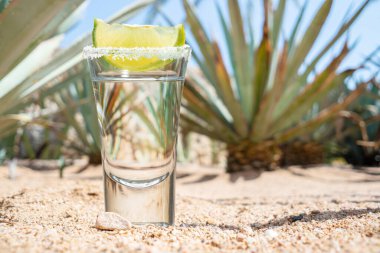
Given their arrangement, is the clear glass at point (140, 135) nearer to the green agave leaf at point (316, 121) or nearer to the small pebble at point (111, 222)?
the small pebble at point (111, 222)

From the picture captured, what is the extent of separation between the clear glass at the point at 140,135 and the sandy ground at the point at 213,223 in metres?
0.07

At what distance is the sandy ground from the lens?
0.67m

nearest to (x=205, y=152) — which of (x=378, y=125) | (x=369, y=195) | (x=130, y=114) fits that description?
(x=378, y=125)

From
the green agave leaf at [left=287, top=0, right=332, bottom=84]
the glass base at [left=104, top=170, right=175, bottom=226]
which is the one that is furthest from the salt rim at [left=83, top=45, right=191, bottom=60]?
the green agave leaf at [left=287, top=0, right=332, bottom=84]

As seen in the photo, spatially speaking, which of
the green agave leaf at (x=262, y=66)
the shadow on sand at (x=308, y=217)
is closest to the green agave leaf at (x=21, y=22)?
the shadow on sand at (x=308, y=217)

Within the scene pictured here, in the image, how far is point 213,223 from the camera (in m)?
1.02

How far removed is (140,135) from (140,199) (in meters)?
0.13

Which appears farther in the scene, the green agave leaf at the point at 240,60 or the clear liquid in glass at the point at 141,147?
the green agave leaf at the point at 240,60

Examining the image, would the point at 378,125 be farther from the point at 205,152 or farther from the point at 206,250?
the point at 206,250

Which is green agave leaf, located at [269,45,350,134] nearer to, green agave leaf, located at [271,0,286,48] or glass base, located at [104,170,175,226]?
green agave leaf, located at [271,0,286,48]

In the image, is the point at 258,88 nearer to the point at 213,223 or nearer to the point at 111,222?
the point at 213,223

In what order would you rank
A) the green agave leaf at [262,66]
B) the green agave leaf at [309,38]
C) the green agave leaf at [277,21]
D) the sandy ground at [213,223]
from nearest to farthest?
1. the sandy ground at [213,223]
2. the green agave leaf at [309,38]
3. the green agave leaf at [262,66]
4. the green agave leaf at [277,21]

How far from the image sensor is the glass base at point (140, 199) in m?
0.90

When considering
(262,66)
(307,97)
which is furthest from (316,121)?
(262,66)
